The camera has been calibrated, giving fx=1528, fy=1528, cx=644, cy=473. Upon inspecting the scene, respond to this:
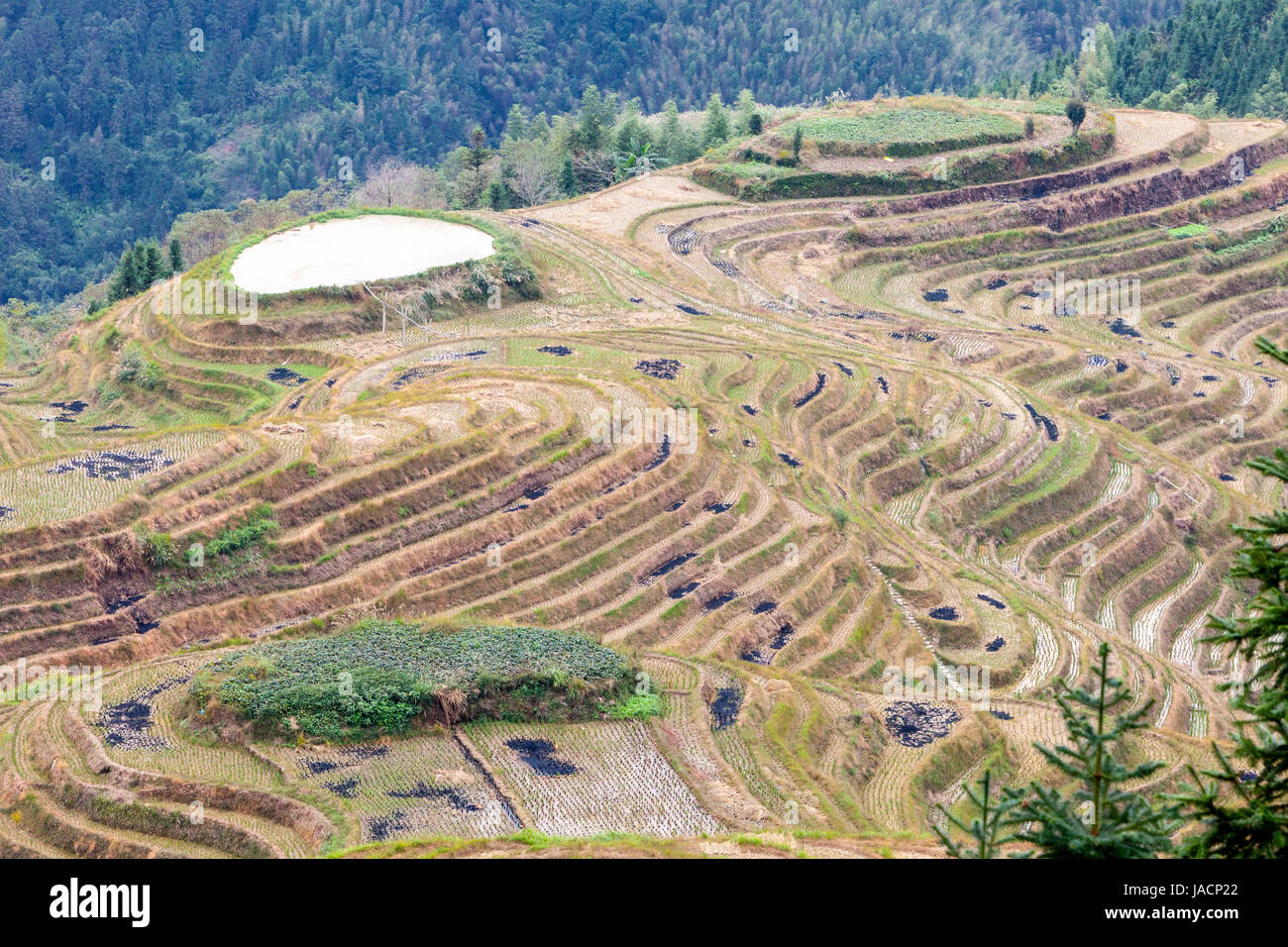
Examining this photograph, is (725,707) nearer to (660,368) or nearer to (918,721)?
(918,721)

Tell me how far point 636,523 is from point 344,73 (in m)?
125

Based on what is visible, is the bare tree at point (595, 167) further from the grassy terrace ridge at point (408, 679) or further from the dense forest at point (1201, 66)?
the grassy terrace ridge at point (408, 679)

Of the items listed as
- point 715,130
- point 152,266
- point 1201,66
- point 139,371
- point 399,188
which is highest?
point 1201,66

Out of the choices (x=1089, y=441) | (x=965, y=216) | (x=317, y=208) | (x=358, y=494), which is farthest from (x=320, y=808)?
(x=317, y=208)

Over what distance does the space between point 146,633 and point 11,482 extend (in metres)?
6.57

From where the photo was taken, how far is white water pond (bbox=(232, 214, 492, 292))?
60.2m

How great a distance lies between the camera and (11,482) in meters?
39.2

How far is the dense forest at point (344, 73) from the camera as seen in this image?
137000 mm

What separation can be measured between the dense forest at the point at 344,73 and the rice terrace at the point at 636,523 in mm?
72440

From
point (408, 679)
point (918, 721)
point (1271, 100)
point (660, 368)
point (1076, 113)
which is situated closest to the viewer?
point (408, 679)

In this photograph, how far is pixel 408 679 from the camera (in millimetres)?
32469

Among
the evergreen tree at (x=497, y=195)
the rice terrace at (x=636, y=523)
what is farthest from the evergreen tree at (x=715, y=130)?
the rice terrace at (x=636, y=523)

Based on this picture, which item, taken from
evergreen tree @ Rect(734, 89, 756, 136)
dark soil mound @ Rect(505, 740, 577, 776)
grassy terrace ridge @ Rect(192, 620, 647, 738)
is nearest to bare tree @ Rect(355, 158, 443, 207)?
evergreen tree @ Rect(734, 89, 756, 136)

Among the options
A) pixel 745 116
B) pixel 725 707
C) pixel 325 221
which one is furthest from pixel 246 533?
pixel 745 116
